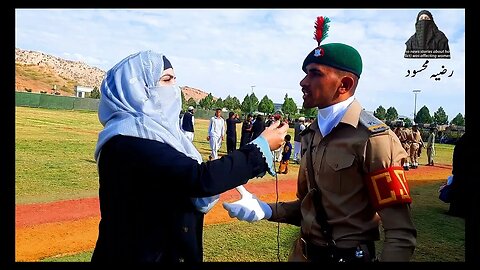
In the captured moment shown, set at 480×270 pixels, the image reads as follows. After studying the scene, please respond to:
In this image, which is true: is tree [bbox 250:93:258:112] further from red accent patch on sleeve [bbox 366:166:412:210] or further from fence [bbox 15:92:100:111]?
red accent patch on sleeve [bbox 366:166:412:210]

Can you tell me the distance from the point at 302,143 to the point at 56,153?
1163cm

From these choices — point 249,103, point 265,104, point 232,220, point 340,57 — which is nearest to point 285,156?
point 232,220

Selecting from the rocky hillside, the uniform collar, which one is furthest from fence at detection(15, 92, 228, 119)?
the rocky hillside

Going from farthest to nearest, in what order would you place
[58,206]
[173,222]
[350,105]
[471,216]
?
[58,206]
[471,216]
[350,105]
[173,222]

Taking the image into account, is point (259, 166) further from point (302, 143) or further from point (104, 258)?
point (104, 258)

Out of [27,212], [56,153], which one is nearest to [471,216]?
[27,212]

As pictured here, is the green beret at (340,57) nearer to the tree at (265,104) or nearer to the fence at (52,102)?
the fence at (52,102)

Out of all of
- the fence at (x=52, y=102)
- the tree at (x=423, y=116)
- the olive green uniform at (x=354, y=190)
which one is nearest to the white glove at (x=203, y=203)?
the olive green uniform at (x=354, y=190)

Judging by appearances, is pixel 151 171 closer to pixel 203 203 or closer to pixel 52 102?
pixel 203 203

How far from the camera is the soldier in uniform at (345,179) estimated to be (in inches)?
74.9

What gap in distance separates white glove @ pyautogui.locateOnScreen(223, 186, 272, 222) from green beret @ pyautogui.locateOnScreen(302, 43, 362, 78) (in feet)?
2.62

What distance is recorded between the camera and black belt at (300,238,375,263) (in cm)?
207

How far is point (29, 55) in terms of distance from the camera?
120 metres

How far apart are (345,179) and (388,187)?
243 millimetres
